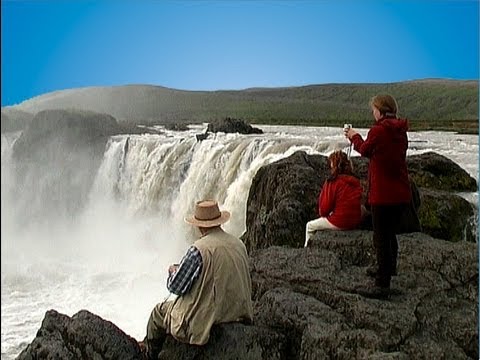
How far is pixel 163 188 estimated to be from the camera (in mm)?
7086

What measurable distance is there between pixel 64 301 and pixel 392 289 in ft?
7.20

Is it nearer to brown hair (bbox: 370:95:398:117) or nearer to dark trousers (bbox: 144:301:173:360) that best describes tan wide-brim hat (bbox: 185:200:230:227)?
dark trousers (bbox: 144:301:173:360)

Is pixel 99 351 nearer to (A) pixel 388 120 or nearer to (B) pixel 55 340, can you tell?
(B) pixel 55 340

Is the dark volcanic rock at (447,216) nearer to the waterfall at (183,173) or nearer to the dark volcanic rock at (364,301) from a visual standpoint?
the dark volcanic rock at (364,301)

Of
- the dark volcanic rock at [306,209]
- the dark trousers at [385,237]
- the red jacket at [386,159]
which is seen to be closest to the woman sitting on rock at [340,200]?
the dark volcanic rock at [306,209]

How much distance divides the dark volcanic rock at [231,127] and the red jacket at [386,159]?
2344mm

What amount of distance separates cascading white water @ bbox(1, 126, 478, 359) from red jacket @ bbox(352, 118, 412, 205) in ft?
4.43

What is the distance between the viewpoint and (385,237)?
270cm

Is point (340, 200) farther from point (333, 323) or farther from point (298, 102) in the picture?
point (333, 323)

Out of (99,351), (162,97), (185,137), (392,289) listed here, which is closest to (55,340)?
(99,351)

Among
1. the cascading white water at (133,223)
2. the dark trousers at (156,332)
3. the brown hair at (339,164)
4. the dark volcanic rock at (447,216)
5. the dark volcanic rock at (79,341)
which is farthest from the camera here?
the dark volcanic rock at (447,216)

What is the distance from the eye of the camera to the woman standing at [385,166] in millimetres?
2555

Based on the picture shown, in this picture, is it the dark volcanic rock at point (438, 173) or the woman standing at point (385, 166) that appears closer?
the woman standing at point (385, 166)

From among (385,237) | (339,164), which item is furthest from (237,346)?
(339,164)
